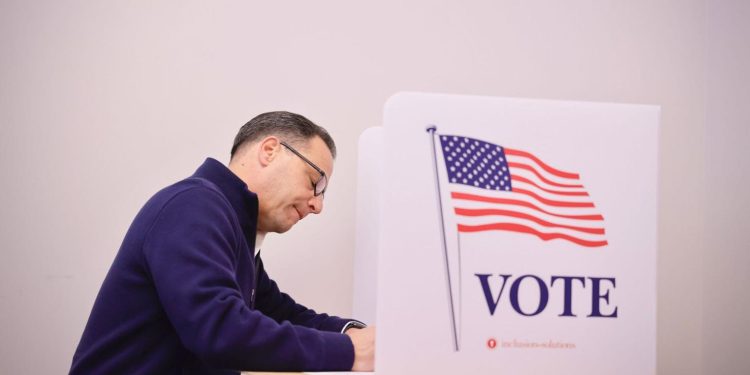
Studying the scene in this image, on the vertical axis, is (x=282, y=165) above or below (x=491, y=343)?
above

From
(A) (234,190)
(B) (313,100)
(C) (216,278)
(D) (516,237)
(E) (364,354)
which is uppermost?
(B) (313,100)

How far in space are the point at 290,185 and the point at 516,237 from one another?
646 millimetres

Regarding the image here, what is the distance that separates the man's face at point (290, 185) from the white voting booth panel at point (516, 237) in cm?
49

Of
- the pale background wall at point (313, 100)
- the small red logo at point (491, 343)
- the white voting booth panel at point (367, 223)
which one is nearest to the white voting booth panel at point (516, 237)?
the small red logo at point (491, 343)

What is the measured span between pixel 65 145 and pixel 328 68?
905 mm

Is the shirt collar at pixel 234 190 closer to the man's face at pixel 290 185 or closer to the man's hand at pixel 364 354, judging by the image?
the man's face at pixel 290 185

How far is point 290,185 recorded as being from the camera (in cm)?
163

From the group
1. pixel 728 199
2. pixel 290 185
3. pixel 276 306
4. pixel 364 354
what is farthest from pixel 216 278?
pixel 728 199

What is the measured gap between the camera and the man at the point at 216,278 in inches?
46.3

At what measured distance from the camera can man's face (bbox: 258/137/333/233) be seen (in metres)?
1.63

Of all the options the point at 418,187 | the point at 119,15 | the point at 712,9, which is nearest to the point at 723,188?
the point at 712,9

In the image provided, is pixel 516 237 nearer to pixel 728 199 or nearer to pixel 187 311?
pixel 187 311

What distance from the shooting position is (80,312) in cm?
213

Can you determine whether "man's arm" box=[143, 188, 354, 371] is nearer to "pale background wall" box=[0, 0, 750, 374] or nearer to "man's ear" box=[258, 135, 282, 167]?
"man's ear" box=[258, 135, 282, 167]
